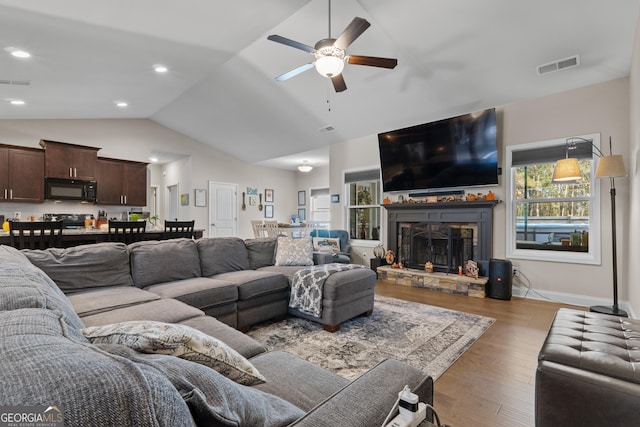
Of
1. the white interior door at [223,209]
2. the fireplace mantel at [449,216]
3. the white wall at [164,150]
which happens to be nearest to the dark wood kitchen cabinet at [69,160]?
the white wall at [164,150]

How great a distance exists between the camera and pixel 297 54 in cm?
415

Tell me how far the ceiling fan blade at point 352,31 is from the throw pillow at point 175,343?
2.53 m

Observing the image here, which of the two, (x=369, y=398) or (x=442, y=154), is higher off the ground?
(x=442, y=154)

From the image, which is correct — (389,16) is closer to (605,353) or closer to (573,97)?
(573,97)

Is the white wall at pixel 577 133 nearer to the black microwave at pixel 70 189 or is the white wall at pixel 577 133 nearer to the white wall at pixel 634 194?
the white wall at pixel 634 194

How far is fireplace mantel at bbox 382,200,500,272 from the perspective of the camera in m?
4.58

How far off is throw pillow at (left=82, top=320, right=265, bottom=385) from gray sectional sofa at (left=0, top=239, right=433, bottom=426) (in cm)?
7

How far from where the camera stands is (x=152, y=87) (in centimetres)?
475

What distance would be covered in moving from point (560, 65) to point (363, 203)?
3845 mm

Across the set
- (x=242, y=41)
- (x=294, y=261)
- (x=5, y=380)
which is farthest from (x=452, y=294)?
(x=5, y=380)

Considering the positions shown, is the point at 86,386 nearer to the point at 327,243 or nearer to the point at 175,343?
the point at 175,343

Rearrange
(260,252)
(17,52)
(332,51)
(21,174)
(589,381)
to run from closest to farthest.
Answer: (589,381) < (332,51) < (17,52) < (260,252) < (21,174)

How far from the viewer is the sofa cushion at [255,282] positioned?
2886mm

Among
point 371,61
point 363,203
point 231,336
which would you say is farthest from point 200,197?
point 231,336
